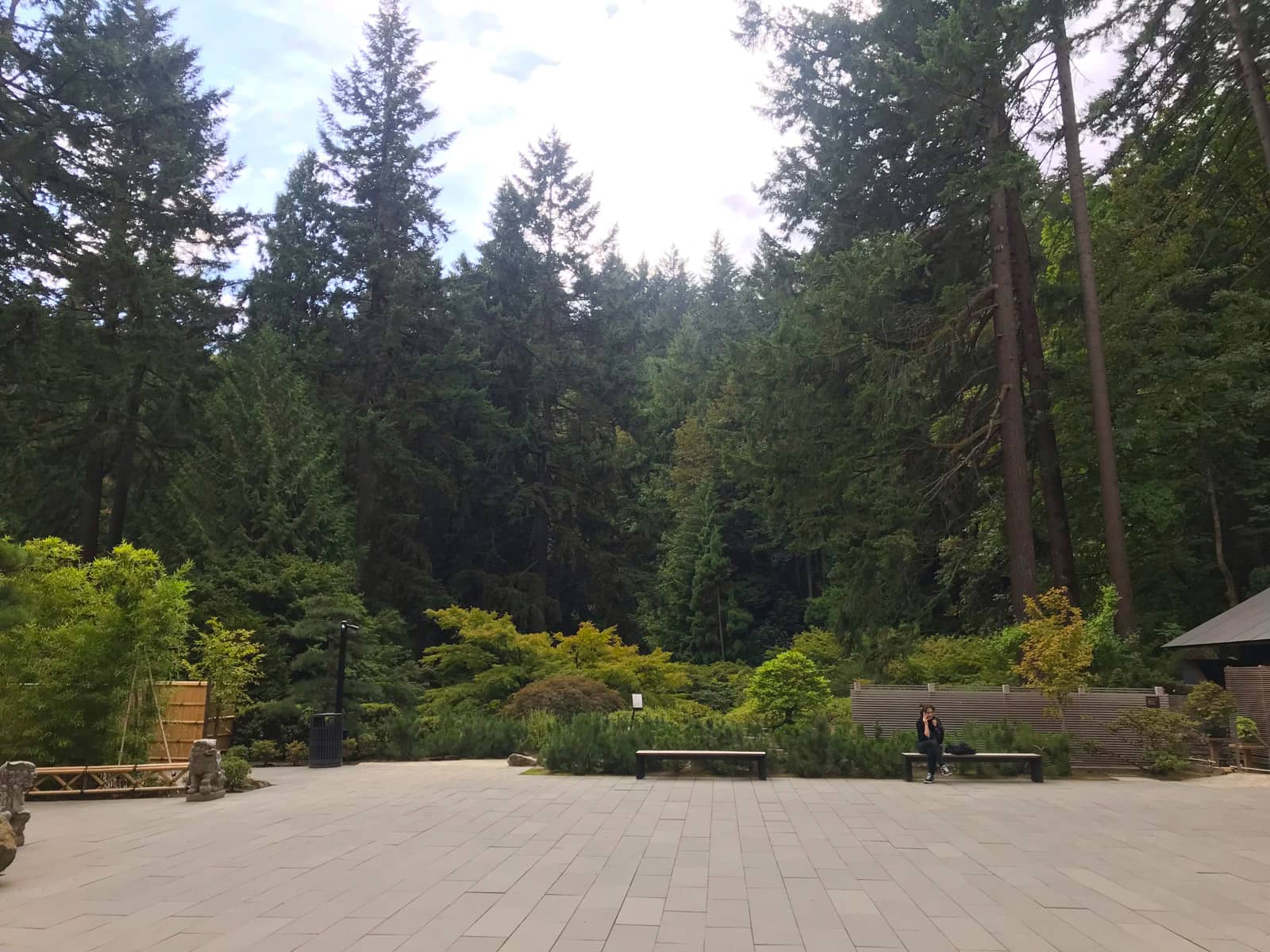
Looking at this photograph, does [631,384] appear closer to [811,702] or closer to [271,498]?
[271,498]

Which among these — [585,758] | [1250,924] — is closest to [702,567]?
[585,758]

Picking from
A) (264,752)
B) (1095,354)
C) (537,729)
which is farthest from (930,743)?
(264,752)

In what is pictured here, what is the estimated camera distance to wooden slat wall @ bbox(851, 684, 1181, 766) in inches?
532

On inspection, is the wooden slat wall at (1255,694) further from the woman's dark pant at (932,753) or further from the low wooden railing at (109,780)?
the low wooden railing at (109,780)

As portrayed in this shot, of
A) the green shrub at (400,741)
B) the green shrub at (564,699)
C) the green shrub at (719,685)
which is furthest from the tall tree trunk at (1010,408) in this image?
the green shrub at (400,741)

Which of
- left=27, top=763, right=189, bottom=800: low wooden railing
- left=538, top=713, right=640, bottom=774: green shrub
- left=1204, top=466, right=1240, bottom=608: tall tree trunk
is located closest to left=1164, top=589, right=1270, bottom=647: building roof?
left=1204, top=466, right=1240, bottom=608: tall tree trunk

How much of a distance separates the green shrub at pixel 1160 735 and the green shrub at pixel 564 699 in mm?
9562

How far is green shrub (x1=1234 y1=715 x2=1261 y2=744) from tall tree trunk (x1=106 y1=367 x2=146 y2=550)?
2608 cm

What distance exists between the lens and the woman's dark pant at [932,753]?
12.0 meters

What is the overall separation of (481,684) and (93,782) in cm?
1004

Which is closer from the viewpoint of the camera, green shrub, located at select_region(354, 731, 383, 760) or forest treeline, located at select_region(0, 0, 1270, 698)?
green shrub, located at select_region(354, 731, 383, 760)

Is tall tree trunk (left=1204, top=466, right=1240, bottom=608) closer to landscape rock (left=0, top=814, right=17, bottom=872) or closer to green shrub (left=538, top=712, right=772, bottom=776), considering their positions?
green shrub (left=538, top=712, right=772, bottom=776)

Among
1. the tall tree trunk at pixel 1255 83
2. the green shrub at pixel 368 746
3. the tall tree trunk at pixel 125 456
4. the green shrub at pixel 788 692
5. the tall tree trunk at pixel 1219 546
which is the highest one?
the tall tree trunk at pixel 1255 83

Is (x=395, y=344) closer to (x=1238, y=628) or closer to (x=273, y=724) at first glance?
(x=273, y=724)
